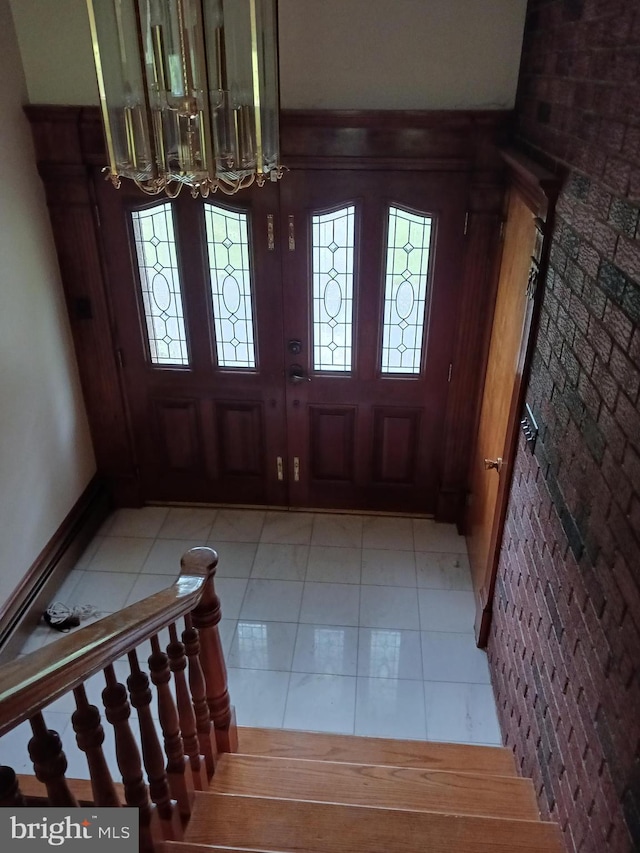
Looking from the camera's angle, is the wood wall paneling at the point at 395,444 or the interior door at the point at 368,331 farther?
the wood wall paneling at the point at 395,444

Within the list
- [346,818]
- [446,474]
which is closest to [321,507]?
[446,474]

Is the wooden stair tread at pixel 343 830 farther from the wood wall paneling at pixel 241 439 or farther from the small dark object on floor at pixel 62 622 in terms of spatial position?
the wood wall paneling at pixel 241 439

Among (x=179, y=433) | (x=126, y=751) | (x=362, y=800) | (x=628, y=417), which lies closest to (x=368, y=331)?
(x=179, y=433)

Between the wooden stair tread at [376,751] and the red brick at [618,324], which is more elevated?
the red brick at [618,324]

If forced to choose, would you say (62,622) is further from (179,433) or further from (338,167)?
(338,167)

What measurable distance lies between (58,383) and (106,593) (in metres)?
1.11

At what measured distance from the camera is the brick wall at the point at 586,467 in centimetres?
150

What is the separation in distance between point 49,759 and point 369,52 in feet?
9.53

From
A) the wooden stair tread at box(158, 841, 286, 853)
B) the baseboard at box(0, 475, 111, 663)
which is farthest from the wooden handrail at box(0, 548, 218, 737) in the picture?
the baseboard at box(0, 475, 111, 663)

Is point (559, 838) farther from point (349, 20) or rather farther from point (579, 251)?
point (349, 20)

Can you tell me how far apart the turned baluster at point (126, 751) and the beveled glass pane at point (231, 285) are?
Answer: 7.66 feet

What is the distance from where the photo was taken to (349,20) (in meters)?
2.86

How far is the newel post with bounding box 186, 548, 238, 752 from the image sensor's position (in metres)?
1.82

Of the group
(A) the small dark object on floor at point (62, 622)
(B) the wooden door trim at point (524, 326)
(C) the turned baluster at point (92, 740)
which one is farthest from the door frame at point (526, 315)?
(A) the small dark object on floor at point (62, 622)
